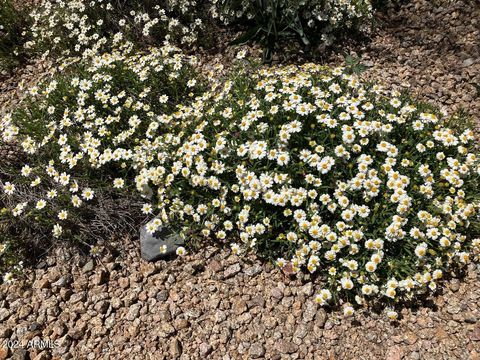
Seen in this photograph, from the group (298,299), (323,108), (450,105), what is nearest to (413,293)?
(298,299)

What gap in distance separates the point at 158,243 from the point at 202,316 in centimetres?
73

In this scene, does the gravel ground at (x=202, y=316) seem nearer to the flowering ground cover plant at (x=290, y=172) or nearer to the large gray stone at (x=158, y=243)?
the large gray stone at (x=158, y=243)

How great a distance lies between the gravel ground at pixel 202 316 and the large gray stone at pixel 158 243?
0.26ft

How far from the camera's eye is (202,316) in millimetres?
3348

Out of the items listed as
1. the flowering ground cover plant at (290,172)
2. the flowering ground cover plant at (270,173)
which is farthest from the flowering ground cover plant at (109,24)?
the flowering ground cover plant at (290,172)

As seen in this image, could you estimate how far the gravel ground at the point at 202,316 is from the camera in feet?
10.2

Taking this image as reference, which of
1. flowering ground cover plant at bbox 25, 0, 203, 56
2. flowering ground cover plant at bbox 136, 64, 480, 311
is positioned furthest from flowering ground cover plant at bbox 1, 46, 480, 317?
flowering ground cover plant at bbox 25, 0, 203, 56

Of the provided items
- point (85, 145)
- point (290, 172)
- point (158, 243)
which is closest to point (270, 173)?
point (290, 172)

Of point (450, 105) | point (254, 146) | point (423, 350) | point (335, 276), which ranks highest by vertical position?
point (254, 146)

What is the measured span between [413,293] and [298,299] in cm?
84

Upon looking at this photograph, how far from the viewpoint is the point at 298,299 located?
336cm

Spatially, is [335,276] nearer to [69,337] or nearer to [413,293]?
[413,293]

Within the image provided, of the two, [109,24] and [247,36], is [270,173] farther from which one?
[109,24]

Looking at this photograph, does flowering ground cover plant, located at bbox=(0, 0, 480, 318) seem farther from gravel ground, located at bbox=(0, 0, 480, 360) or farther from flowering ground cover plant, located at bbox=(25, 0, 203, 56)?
flowering ground cover plant, located at bbox=(25, 0, 203, 56)
